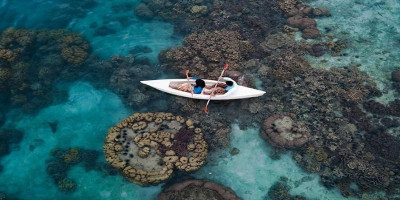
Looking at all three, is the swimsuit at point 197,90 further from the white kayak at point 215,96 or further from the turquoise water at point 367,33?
the turquoise water at point 367,33

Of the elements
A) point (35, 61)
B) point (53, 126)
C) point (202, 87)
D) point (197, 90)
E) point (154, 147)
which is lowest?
point (53, 126)

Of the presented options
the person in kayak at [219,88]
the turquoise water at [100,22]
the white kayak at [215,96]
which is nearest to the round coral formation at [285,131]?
the white kayak at [215,96]

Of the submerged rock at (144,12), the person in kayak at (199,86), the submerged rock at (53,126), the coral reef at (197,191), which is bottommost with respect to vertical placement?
the coral reef at (197,191)

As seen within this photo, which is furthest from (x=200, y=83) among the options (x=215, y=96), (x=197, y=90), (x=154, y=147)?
(x=154, y=147)

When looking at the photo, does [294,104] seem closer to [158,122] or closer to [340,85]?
[340,85]

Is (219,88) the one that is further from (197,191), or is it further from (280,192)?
(280,192)

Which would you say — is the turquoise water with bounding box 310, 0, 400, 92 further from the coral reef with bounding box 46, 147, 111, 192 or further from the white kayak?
the coral reef with bounding box 46, 147, 111, 192
